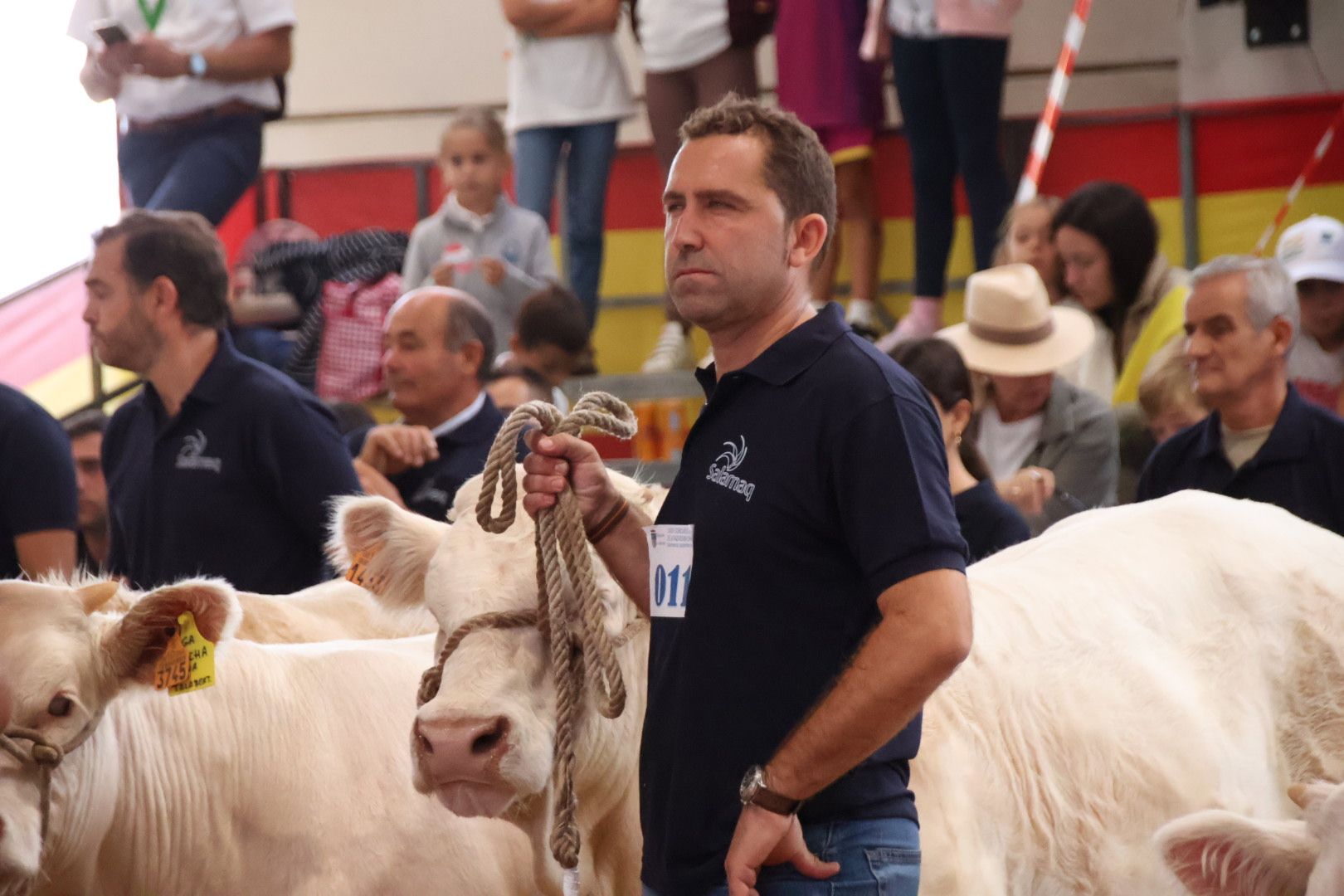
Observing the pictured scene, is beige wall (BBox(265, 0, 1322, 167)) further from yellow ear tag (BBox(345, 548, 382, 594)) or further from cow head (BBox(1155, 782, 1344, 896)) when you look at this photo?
cow head (BBox(1155, 782, 1344, 896))

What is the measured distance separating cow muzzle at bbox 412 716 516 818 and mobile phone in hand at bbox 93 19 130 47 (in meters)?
5.07

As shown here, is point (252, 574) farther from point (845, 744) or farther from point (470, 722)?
point (845, 744)

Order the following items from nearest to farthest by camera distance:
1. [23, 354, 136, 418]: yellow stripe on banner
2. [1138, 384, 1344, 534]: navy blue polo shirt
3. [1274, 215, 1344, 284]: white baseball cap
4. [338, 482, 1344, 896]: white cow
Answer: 1. [338, 482, 1344, 896]: white cow
2. [1138, 384, 1344, 534]: navy blue polo shirt
3. [1274, 215, 1344, 284]: white baseball cap
4. [23, 354, 136, 418]: yellow stripe on banner

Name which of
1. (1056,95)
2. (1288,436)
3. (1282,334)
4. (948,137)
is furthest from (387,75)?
(1288,436)

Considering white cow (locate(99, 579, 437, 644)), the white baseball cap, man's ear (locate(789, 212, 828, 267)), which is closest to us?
man's ear (locate(789, 212, 828, 267))

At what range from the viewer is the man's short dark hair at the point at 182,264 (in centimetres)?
494

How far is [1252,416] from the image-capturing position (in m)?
4.72

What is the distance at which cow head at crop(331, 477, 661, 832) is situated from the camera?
9.74 ft

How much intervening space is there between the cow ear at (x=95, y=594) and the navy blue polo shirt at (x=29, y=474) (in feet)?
5.06

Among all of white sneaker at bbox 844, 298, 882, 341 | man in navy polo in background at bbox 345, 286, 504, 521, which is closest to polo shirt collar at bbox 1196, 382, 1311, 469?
man in navy polo in background at bbox 345, 286, 504, 521

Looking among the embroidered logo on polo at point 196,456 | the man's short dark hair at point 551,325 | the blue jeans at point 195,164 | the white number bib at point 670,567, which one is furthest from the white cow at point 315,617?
the blue jeans at point 195,164

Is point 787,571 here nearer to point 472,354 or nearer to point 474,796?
point 474,796

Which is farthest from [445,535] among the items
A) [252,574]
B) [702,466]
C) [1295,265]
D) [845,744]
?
[1295,265]

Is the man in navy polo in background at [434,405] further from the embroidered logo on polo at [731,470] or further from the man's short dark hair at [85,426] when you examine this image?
the embroidered logo on polo at [731,470]
